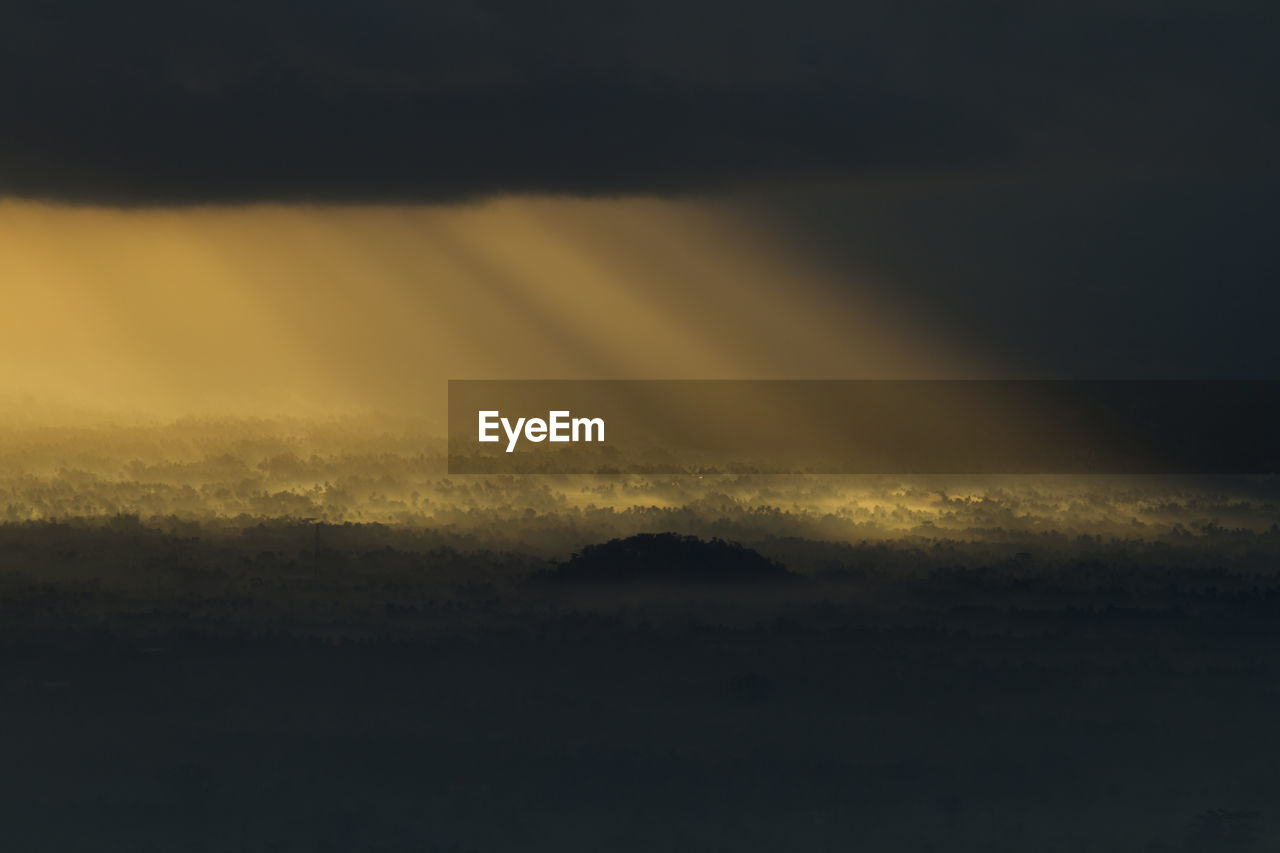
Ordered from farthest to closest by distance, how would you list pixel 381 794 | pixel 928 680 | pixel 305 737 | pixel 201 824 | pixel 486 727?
pixel 928 680, pixel 486 727, pixel 305 737, pixel 381 794, pixel 201 824

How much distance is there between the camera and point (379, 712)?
149m

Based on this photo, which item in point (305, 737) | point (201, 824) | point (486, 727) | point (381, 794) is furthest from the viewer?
point (486, 727)

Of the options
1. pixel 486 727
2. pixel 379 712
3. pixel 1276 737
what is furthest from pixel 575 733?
pixel 1276 737

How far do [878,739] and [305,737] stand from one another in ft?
190

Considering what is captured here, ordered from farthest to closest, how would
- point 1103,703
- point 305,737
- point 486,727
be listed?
point 1103,703
point 486,727
point 305,737

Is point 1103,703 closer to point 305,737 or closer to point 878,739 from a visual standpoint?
point 878,739

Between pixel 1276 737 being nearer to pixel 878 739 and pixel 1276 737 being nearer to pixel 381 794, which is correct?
pixel 878 739

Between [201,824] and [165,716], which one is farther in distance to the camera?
[165,716]

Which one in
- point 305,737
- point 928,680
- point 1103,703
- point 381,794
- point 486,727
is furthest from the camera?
point 928,680

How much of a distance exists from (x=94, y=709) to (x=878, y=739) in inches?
3374

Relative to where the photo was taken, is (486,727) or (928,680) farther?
(928,680)

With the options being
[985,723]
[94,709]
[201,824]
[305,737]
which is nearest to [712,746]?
[985,723]

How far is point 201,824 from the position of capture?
362 ft

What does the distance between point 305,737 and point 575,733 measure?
2826 centimetres
